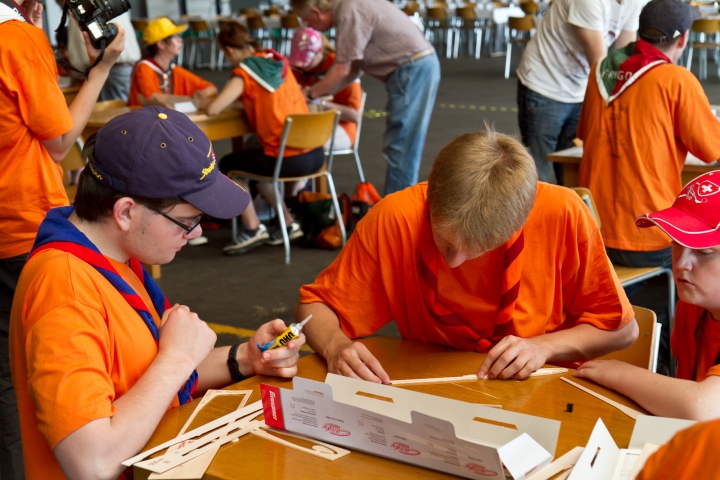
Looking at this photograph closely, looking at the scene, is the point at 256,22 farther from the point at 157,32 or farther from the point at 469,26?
the point at 157,32

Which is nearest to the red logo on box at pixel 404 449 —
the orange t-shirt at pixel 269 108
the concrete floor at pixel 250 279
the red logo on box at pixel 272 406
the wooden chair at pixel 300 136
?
the red logo on box at pixel 272 406

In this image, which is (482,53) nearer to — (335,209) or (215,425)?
(335,209)

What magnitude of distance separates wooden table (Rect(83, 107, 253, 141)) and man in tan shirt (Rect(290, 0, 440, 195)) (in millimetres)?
639

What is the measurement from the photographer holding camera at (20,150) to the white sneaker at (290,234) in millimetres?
2897

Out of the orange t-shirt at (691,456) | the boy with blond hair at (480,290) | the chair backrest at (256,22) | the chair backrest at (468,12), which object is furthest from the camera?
the chair backrest at (256,22)

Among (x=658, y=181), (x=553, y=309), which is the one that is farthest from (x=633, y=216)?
(x=553, y=309)

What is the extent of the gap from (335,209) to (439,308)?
3276 mm

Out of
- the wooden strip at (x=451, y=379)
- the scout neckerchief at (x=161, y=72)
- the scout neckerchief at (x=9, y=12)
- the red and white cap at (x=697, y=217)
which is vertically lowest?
the scout neckerchief at (x=161, y=72)

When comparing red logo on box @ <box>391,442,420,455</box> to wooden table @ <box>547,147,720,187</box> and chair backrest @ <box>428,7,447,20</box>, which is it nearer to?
wooden table @ <box>547,147,720,187</box>

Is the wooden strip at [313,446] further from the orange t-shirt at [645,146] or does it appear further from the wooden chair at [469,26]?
the wooden chair at [469,26]

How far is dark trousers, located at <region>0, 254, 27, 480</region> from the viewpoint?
2389mm

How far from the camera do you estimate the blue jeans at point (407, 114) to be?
17.3ft

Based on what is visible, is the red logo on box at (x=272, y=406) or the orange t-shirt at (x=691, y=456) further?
the red logo on box at (x=272, y=406)

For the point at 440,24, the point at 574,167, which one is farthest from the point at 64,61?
the point at 440,24
